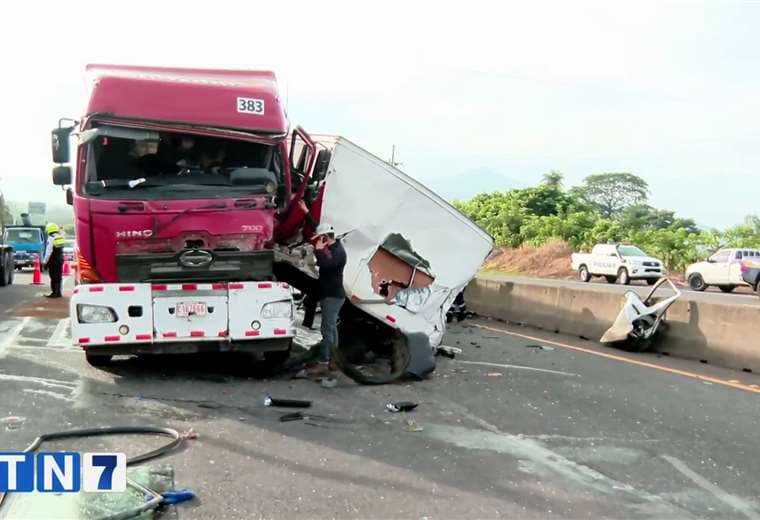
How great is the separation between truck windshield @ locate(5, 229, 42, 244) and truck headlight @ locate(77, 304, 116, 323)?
2790cm

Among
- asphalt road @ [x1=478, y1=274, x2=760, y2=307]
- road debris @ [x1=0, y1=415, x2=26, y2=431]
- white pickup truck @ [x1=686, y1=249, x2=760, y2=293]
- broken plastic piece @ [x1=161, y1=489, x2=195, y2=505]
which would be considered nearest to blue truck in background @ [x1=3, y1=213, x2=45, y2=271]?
asphalt road @ [x1=478, y1=274, x2=760, y2=307]

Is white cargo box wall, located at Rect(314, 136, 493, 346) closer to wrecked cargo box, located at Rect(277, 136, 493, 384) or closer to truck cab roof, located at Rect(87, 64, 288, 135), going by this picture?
wrecked cargo box, located at Rect(277, 136, 493, 384)

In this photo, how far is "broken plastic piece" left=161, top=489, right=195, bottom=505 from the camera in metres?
4.18

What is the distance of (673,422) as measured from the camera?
256 inches

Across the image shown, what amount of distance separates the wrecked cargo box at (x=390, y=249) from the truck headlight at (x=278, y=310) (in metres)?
0.92

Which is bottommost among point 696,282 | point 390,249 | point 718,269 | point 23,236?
point 696,282

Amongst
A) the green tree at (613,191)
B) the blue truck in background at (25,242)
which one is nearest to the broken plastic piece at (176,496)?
the blue truck in background at (25,242)

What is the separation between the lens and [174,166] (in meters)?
7.87

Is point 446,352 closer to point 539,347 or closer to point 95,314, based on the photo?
point 539,347

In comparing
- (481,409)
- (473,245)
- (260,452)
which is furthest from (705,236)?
(260,452)

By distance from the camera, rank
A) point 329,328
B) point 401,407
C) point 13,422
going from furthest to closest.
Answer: point 329,328
point 401,407
point 13,422

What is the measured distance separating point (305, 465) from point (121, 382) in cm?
339

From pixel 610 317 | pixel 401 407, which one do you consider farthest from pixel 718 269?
pixel 401 407

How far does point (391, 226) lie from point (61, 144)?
3861 mm
